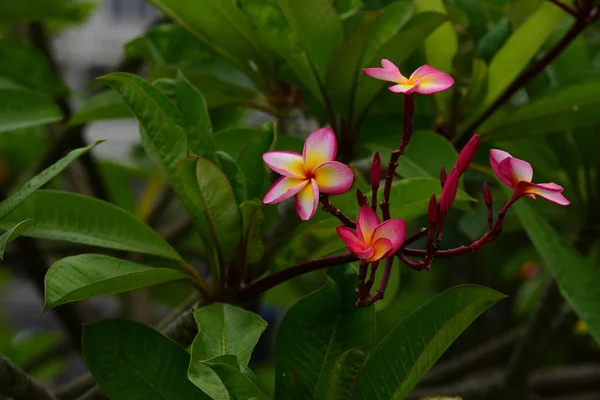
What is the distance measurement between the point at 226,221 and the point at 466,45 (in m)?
0.47

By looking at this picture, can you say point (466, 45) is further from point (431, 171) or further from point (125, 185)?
point (125, 185)

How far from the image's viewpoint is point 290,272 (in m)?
0.60

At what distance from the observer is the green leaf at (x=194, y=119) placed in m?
0.65

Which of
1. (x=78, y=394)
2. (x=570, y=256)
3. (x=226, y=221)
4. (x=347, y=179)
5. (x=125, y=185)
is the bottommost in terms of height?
(x=125, y=185)

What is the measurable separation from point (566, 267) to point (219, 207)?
362 millimetres

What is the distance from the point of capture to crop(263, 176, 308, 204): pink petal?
1.55 ft

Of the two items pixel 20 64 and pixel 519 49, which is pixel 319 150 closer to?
pixel 519 49

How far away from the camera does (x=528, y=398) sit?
1.19m

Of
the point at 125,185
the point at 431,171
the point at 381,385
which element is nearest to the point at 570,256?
the point at 431,171

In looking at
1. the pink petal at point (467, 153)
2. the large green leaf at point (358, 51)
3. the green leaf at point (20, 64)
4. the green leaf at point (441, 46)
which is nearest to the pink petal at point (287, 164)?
the pink petal at point (467, 153)

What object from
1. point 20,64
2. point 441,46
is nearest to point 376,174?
point 441,46

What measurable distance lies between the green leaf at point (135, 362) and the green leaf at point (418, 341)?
0.13 m

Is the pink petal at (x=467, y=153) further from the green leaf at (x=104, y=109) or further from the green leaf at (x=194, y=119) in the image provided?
the green leaf at (x=104, y=109)

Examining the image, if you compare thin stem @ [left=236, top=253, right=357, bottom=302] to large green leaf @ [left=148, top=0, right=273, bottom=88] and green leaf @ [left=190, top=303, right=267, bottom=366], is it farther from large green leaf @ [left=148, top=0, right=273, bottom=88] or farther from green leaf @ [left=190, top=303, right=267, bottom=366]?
large green leaf @ [left=148, top=0, right=273, bottom=88]
